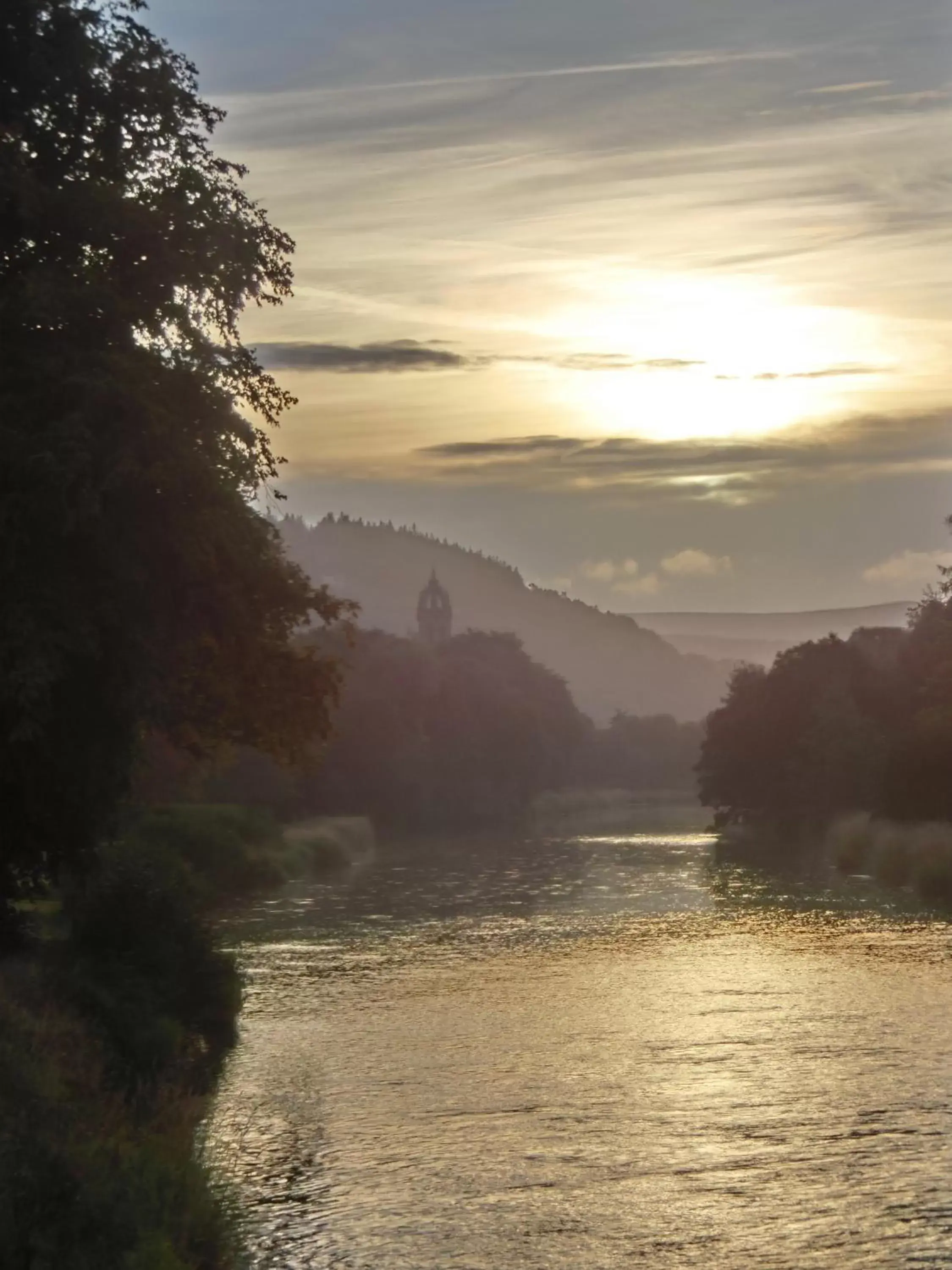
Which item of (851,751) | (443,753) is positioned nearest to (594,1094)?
(851,751)

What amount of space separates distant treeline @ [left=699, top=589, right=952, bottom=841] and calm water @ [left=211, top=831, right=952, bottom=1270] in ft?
57.3

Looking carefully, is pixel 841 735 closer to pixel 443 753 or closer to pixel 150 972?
pixel 443 753

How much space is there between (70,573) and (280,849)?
154 ft

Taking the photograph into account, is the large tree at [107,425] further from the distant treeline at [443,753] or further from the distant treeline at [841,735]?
the distant treeline at [841,735]

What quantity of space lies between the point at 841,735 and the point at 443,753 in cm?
4074

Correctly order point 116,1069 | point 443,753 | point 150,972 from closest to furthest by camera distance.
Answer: point 116,1069
point 150,972
point 443,753

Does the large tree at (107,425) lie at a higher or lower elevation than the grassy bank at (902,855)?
higher

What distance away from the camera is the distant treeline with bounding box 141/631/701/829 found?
87250 mm

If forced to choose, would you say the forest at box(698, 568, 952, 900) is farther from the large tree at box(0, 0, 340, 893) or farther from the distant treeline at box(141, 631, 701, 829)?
the large tree at box(0, 0, 340, 893)

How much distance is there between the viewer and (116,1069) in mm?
22359

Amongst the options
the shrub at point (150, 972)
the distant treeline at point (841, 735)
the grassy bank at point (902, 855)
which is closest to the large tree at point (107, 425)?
the shrub at point (150, 972)

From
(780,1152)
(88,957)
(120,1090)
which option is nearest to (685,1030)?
(780,1152)

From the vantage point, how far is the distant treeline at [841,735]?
6525 centimetres

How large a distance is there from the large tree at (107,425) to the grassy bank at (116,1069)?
1806mm
